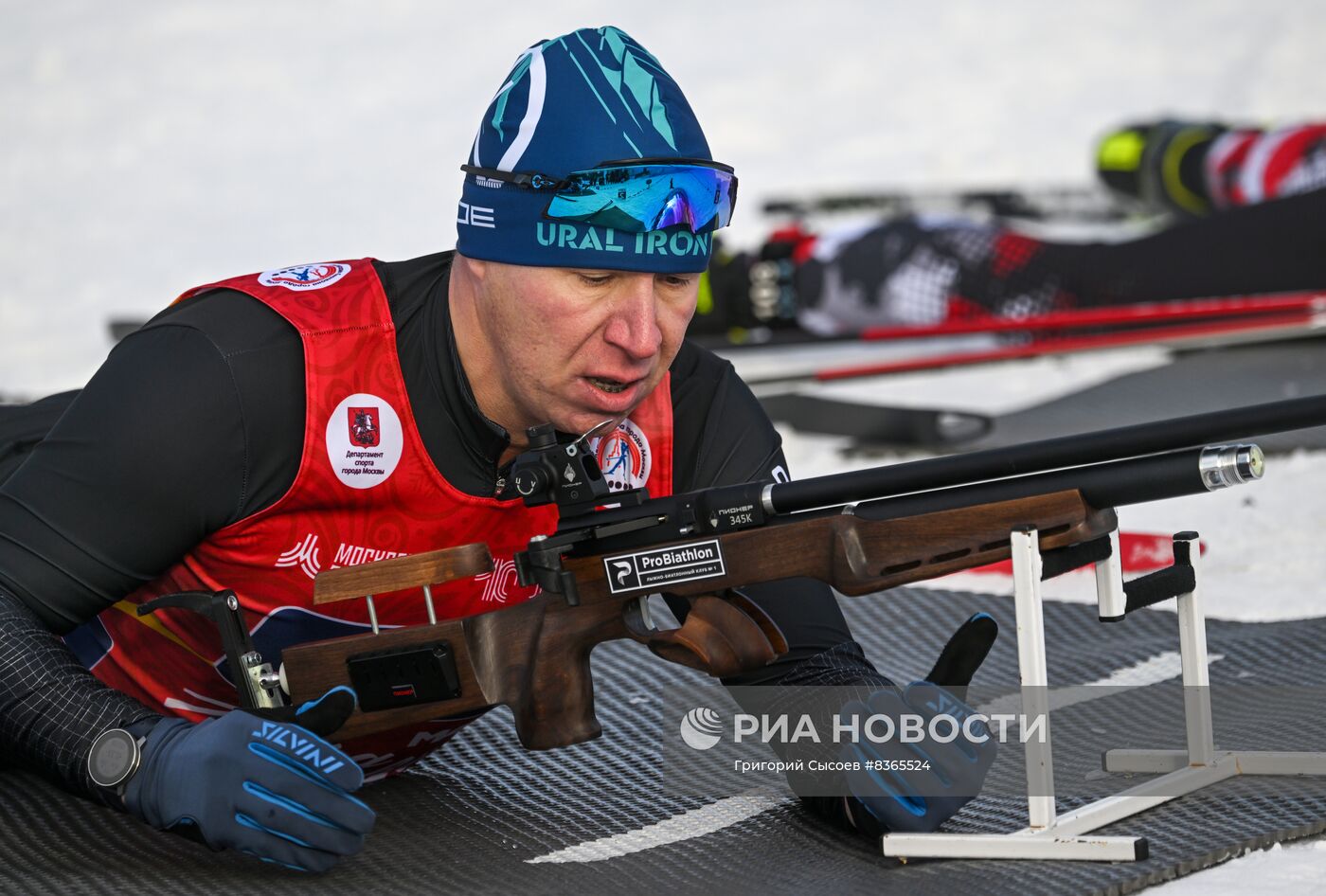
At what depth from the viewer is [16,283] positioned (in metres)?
7.79

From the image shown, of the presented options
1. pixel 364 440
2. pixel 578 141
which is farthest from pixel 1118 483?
pixel 364 440

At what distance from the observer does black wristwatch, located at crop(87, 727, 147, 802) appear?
189 centimetres

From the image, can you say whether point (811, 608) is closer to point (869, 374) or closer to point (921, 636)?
point (921, 636)

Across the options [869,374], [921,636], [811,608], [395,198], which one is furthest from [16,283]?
[811,608]

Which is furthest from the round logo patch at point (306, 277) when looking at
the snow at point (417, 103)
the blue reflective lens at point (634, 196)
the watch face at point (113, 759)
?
the snow at point (417, 103)

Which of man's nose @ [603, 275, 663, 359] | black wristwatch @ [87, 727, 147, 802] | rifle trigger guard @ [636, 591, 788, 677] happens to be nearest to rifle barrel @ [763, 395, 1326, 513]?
rifle trigger guard @ [636, 591, 788, 677]

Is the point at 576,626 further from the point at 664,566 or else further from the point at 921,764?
the point at 921,764

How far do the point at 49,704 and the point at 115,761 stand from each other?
12 cm

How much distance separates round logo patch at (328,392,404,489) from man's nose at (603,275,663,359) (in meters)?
0.32

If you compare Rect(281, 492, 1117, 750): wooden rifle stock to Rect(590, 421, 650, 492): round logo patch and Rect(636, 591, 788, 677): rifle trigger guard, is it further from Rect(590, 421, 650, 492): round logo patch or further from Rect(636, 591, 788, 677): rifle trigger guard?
Rect(590, 421, 650, 492): round logo patch

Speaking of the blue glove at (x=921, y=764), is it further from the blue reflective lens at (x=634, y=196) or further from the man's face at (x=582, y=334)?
the blue reflective lens at (x=634, y=196)

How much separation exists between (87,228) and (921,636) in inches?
262

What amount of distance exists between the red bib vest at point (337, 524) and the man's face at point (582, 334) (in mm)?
159

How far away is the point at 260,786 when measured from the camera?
5.94ft
